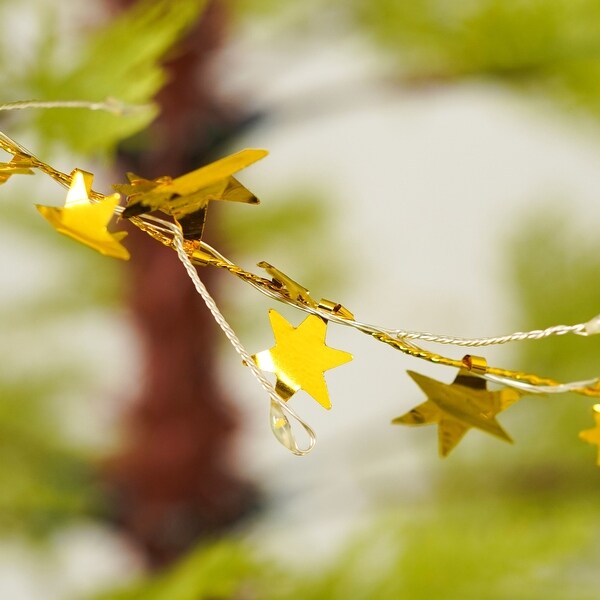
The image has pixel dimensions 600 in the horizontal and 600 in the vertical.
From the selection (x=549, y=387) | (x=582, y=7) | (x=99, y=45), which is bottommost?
(x=549, y=387)

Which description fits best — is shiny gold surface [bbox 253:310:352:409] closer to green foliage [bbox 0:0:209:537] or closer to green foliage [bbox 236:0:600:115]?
green foliage [bbox 0:0:209:537]

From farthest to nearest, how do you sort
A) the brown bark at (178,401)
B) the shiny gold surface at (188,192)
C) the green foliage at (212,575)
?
the brown bark at (178,401)
the green foliage at (212,575)
the shiny gold surface at (188,192)

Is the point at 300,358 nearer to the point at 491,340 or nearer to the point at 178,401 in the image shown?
the point at 491,340

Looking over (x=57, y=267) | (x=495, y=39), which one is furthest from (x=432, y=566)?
(x=57, y=267)

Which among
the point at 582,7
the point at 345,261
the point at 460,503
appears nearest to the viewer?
the point at 582,7

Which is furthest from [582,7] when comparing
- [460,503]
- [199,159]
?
[460,503]

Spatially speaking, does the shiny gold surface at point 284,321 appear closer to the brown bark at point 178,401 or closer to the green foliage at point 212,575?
the green foliage at point 212,575

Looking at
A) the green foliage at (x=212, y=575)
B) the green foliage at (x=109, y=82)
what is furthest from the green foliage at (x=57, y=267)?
the green foliage at (x=212, y=575)

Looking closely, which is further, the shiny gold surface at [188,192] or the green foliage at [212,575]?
the green foliage at [212,575]

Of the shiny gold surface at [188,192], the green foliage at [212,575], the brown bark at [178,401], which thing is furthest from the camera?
the brown bark at [178,401]

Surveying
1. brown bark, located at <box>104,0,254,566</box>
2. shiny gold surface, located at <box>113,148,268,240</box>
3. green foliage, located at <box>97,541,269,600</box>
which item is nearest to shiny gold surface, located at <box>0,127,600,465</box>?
shiny gold surface, located at <box>113,148,268,240</box>

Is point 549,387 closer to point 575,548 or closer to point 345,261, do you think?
point 575,548
